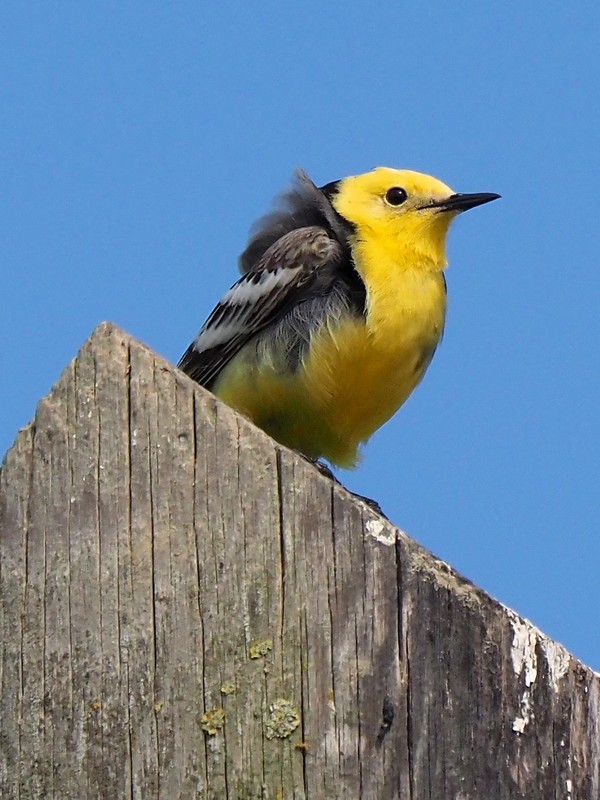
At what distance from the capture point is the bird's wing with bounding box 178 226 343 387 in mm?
5500

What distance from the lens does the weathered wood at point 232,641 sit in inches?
115

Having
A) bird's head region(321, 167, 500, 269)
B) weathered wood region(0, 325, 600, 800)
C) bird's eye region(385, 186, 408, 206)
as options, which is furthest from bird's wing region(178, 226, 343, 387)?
weathered wood region(0, 325, 600, 800)

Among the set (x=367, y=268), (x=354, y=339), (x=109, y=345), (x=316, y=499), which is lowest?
(x=316, y=499)

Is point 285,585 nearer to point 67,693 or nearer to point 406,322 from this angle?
point 67,693

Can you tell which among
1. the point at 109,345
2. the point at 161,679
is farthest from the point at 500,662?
the point at 109,345

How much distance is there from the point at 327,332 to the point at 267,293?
0.42 metres

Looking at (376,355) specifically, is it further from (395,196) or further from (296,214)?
(395,196)

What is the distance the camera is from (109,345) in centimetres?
308

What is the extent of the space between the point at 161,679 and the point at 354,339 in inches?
103

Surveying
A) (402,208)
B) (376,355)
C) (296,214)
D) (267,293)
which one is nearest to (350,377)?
(376,355)

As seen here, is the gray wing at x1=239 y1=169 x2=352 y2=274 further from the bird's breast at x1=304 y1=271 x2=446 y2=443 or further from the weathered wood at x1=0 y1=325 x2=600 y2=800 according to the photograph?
the weathered wood at x1=0 y1=325 x2=600 y2=800

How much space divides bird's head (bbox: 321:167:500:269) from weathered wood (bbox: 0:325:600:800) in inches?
121

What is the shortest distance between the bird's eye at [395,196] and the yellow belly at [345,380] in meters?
0.77

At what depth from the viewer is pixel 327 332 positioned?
5312 millimetres
